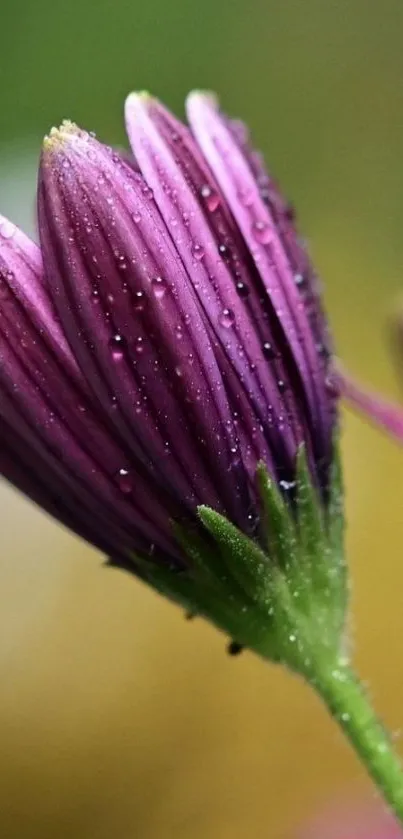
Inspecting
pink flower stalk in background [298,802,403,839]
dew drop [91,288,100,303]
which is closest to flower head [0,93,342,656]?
dew drop [91,288,100,303]

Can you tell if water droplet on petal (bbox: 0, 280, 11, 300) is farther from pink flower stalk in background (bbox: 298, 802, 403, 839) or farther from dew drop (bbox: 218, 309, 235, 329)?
pink flower stalk in background (bbox: 298, 802, 403, 839)

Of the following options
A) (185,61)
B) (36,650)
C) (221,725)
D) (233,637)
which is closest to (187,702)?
(221,725)

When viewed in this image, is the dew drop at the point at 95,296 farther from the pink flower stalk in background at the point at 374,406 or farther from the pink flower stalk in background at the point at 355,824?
the pink flower stalk in background at the point at 355,824

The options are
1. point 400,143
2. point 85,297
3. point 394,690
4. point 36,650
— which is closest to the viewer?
point 85,297

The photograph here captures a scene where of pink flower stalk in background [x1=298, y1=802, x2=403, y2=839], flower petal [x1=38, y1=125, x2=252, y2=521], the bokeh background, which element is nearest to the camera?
flower petal [x1=38, y1=125, x2=252, y2=521]

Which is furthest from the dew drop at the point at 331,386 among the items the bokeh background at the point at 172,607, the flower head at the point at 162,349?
the bokeh background at the point at 172,607

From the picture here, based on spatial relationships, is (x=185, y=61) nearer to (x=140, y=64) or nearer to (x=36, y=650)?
(x=140, y=64)
